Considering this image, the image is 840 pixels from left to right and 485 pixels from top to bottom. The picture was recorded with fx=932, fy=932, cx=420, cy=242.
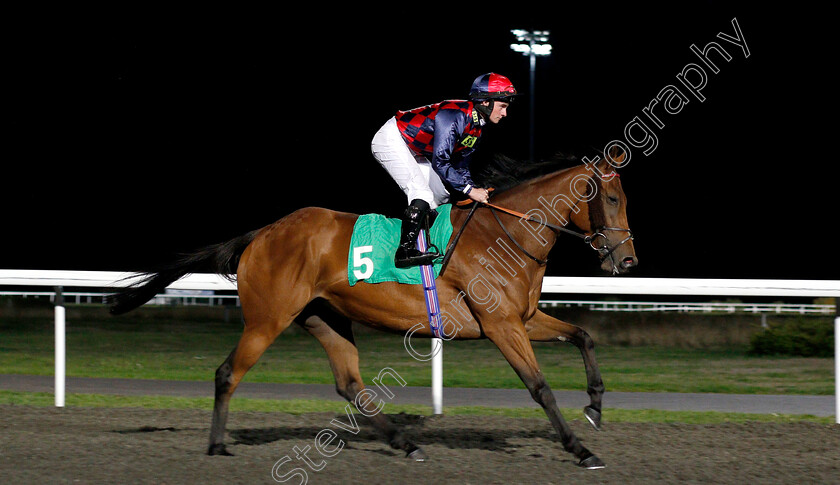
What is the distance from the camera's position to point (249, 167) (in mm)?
25531

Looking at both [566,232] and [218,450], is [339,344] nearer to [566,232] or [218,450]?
[218,450]

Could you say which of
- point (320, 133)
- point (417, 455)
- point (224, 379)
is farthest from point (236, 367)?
point (320, 133)

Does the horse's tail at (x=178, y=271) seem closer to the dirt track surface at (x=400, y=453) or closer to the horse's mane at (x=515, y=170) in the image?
the dirt track surface at (x=400, y=453)

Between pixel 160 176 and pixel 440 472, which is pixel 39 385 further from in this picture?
pixel 160 176

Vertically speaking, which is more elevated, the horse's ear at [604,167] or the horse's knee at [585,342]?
the horse's ear at [604,167]

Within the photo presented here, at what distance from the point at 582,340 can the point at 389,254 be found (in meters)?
1.16

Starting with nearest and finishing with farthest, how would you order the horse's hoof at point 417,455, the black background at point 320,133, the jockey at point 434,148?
the horse's hoof at point 417,455 < the jockey at point 434,148 < the black background at point 320,133

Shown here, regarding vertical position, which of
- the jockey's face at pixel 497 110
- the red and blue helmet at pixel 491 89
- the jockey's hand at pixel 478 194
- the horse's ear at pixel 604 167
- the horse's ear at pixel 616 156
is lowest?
the jockey's hand at pixel 478 194

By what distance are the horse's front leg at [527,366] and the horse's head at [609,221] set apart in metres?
0.56

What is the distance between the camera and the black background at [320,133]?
70.1ft

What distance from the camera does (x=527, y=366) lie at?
175 inches

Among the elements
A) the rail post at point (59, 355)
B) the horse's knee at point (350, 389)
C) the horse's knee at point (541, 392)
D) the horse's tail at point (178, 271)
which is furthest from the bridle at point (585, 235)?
the rail post at point (59, 355)

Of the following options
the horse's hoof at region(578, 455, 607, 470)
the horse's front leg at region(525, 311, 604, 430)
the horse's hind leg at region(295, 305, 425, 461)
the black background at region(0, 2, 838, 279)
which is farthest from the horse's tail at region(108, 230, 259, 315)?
the black background at region(0, 2, 838, 279)

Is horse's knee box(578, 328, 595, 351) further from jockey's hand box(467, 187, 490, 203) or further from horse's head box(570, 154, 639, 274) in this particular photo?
jockey's hand box(467, 187, 490, 203)
